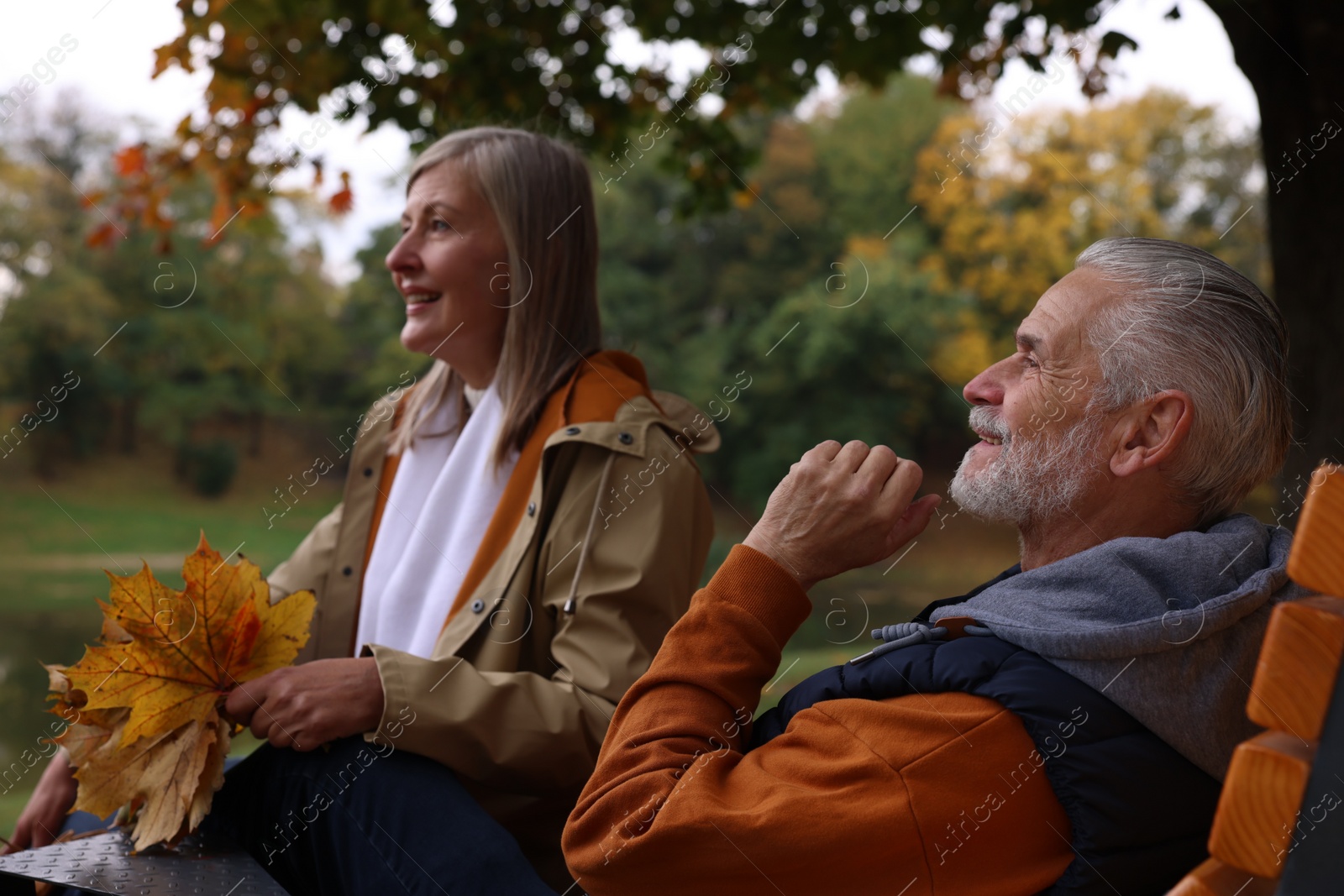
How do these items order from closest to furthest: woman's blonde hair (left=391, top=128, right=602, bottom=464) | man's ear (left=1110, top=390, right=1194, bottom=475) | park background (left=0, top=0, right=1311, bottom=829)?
1. man's ear (left=1110, top=390, right=1194, bottom=475)
2. woman's blonde hair (left=391, top=128, right=602, bottom=464)
3. park background (left=0, top=0, right=1311, bottom=829)

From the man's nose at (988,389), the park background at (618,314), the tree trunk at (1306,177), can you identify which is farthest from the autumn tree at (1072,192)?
the man's nose at (988,389)

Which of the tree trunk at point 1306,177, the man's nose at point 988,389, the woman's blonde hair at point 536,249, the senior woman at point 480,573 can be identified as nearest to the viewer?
the man's nose at point 988,389

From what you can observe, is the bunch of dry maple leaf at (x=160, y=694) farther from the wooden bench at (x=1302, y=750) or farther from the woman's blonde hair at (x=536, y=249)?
the wooden bench at (x=1302, y=750)

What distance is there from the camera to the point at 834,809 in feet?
4.50

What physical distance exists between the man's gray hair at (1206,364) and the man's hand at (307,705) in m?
1.27

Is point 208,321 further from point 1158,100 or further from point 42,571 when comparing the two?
point 1158,100

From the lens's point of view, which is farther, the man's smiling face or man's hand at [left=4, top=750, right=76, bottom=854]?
man's hand at [left=4, top=750, right=76, bottom=854]

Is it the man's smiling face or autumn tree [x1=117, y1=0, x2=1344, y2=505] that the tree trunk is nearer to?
autumn tree [x1=117, y1=0, x2=1344, y2=505]

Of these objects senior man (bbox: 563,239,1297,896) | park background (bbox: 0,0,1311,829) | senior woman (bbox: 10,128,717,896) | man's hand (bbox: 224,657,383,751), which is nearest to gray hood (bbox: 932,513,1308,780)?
senior man (bbox: 563,239,1297,896)

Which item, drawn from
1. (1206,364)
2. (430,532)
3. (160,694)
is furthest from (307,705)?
(1206,364)

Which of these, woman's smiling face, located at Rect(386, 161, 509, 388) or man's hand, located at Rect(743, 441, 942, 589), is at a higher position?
woman's smiling face, located at Rect(386, 161, 509, 388)

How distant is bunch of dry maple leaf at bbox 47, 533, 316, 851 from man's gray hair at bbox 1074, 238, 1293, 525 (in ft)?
4.49

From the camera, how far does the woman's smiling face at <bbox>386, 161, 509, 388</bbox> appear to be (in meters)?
2.68

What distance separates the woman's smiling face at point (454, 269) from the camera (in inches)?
105
